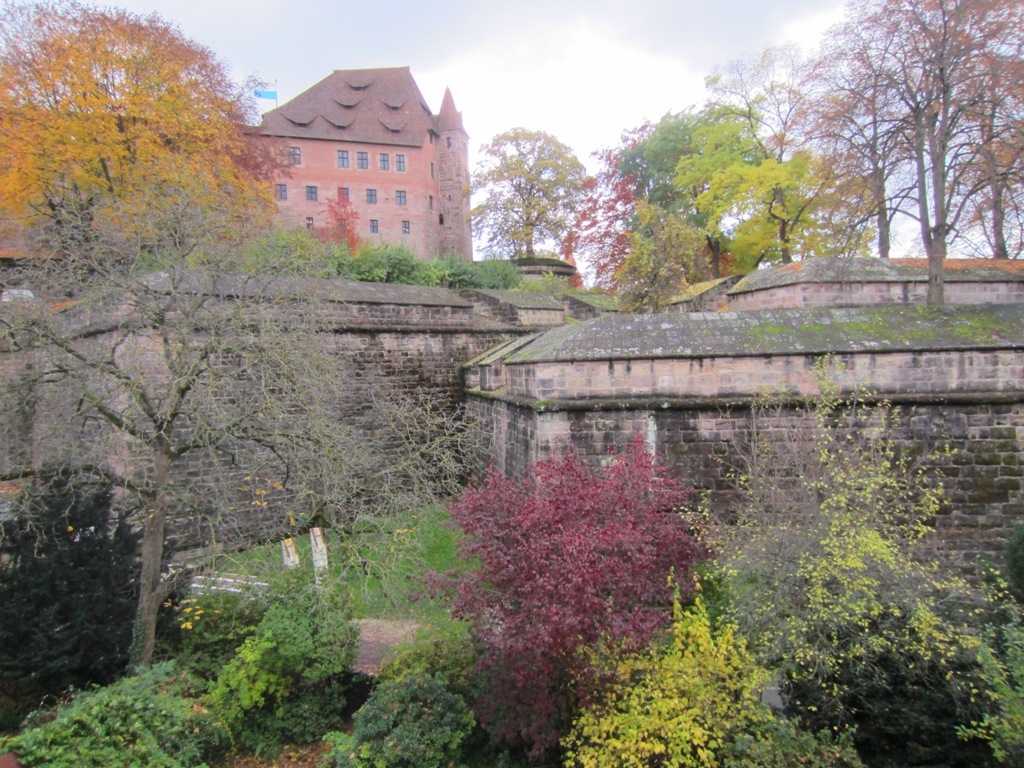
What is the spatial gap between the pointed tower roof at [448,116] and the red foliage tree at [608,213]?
32.4 ft

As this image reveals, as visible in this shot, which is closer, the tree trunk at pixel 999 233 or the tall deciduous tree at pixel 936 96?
the tall deciduous tree at pixel 936 96

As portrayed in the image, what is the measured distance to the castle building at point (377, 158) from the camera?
3125cm

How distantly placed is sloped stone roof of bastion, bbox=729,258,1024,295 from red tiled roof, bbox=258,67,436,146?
84.5ft

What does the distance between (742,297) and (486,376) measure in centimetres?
757

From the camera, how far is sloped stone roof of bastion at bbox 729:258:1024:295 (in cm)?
1238

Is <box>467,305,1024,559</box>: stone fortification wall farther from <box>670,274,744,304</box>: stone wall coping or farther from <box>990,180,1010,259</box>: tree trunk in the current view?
<box>670,274,744,304</box>: stone wall coping

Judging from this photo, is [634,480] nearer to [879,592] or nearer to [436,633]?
[879,592]

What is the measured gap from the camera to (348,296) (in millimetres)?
12734

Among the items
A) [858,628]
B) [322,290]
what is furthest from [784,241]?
[858,628]

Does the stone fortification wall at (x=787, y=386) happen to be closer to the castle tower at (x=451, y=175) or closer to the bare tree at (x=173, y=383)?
the bare tree at (x=173, y=383)

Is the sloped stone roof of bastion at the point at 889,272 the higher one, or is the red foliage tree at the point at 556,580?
the sloped stone roof of bastion at the point at 889,272

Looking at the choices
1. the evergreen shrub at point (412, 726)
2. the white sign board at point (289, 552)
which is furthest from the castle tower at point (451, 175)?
the evergreen shrub at point (412, 726)

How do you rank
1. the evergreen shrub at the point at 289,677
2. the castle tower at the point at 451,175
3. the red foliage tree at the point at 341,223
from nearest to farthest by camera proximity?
1. the evergreen shrub at the point at 289,677
2. the red foliage tree at the point at 341,223
3. the castle tower at the point at 451,175

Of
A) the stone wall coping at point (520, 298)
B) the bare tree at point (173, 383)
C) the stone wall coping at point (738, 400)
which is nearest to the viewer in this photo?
the bare tree at point (173, 383)
